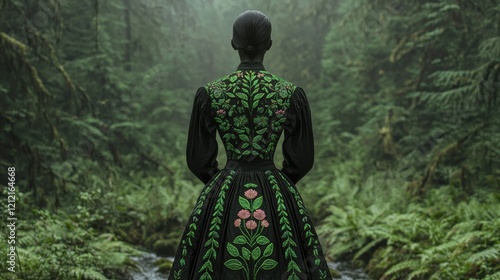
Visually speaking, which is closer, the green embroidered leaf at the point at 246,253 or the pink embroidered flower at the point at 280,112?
the green embroidered leaf at the point at 246,253

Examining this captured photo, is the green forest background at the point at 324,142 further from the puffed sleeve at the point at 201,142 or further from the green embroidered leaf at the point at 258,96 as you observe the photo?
the green embroidered leaf at the point at 258,96

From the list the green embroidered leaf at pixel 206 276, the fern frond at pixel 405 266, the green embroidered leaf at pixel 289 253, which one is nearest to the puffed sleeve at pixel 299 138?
the green embroidered leaf at pixel 289 253

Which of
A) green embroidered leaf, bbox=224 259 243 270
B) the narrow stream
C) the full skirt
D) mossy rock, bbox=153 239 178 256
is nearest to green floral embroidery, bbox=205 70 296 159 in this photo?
the full skirt

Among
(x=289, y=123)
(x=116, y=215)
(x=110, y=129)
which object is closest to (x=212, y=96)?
(x=289, y=123)

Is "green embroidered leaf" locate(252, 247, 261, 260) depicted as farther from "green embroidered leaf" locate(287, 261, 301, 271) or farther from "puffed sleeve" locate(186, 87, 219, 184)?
"puffed sleeve" locate(186, 87, 219, 184)

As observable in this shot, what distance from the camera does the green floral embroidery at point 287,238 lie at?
3.54 metres

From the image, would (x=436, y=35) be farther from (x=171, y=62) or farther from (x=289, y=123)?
(x=171, y=62)

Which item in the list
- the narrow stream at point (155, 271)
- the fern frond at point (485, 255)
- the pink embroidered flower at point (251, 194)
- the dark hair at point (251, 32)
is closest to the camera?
the pink embroidered flower at point (251, 194)

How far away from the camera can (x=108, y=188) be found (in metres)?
12.1

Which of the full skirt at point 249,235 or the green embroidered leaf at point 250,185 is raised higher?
the green embroidered leaf at point 250,185

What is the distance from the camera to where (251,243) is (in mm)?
3549

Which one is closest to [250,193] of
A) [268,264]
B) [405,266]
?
[268,264]

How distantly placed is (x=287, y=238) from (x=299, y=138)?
0.71 metres

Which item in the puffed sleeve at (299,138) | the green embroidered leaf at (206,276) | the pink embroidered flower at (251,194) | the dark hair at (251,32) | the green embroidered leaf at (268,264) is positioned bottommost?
the green embroidered leaf at (206,276)
